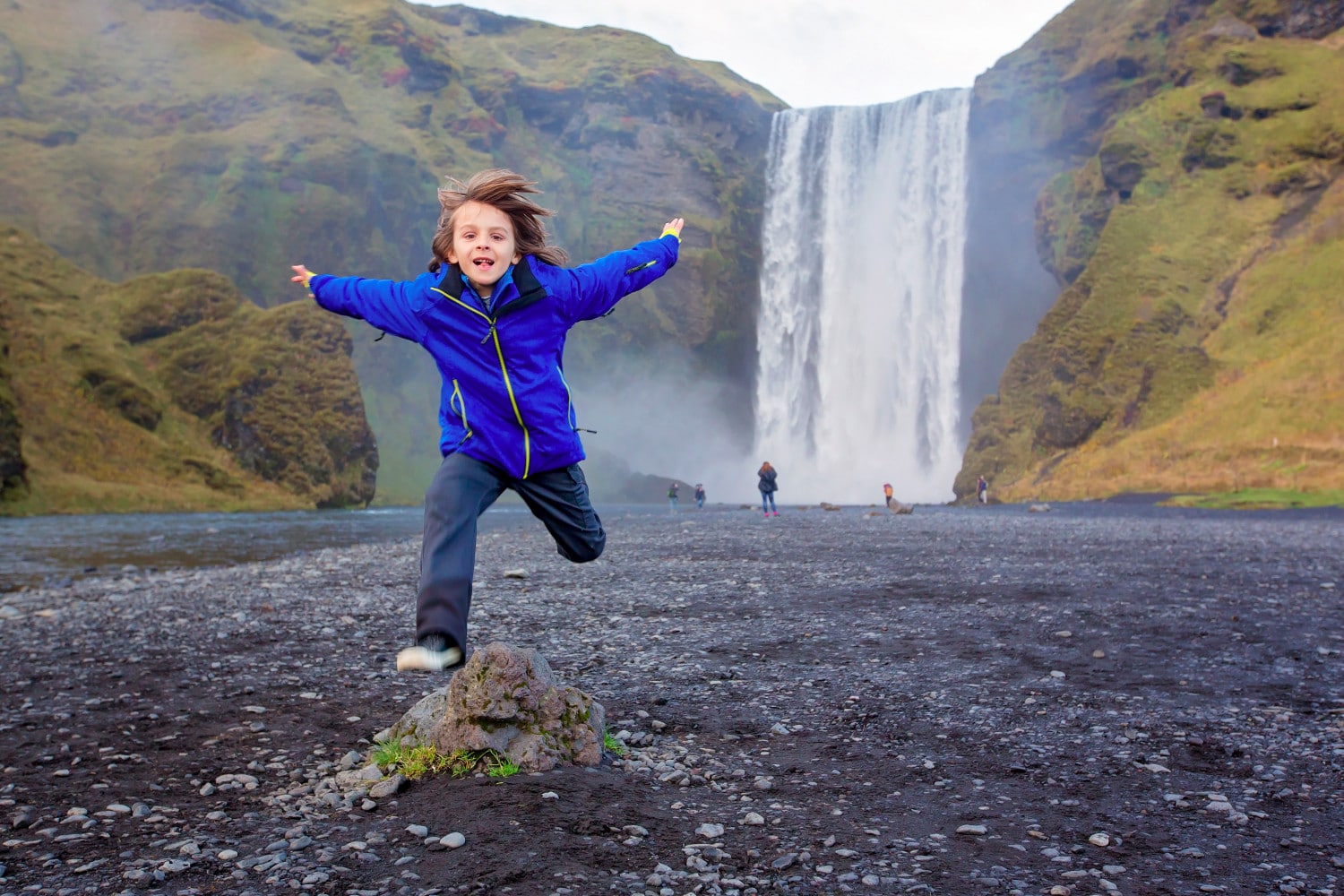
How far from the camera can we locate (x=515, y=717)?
5543 millimetres

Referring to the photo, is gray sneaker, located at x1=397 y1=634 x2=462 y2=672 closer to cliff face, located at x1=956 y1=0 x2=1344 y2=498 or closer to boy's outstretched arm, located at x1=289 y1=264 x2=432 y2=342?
boy's outstretched arm, located at x1=289 y1=264 x2=432 y2=342

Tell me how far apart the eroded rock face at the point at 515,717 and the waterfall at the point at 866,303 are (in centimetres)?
7301

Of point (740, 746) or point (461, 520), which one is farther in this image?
point (740, 746)

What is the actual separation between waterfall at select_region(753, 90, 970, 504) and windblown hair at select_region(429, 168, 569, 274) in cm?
7319

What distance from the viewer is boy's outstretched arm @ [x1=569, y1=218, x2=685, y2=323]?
5.67m

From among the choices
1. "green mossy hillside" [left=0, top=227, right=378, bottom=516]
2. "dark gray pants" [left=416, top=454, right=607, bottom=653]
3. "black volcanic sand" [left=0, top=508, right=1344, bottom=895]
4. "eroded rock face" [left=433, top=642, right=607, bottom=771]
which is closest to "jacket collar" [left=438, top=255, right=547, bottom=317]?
"dark gray pants" [left=416, top=454, right=607, bottom=653]

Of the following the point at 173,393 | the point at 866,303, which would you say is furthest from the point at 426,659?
the point at 173,393

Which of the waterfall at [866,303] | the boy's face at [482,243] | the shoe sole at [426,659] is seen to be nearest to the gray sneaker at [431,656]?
the shoe sole at [426,659]

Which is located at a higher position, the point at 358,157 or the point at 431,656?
the point at 358,157

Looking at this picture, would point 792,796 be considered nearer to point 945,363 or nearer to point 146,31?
point 945,363

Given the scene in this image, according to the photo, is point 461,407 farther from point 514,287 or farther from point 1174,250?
point 1174,250

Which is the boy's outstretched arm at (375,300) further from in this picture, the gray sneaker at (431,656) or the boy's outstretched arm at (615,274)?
the gray sneaker at (431,656)

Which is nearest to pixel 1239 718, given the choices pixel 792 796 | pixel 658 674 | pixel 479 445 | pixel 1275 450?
pixel 792 796

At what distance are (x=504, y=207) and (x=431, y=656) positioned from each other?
101 inches
